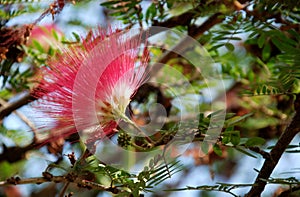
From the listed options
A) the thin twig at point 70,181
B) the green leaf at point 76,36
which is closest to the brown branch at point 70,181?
the thin twig at point 70,181

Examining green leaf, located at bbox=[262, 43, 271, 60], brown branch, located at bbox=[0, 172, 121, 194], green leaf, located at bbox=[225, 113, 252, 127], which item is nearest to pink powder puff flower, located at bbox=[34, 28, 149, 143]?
brown branch, located at bbox=[0, 172, 121, 194]

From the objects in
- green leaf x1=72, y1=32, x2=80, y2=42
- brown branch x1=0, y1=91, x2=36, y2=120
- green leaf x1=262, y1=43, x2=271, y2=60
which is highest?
green leaf x1=72, y1=32, x2=80, y2=42

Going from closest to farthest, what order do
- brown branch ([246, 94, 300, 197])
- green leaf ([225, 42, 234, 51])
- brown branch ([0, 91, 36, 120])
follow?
brown branch ([246, 94, 300, 197]), green leaf ([225, 42, 234, 51]), brown branch ([0, 91, 36, 120])

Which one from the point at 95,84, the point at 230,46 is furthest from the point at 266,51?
the point at 95,84

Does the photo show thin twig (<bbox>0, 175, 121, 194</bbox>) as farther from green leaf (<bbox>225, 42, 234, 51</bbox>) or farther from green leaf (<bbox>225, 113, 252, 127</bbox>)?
green leaf (<bbox>225, 42, 234, 51</bbox>)

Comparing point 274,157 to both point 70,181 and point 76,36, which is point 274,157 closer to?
point 70,181

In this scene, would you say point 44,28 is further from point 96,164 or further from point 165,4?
point 96,164
